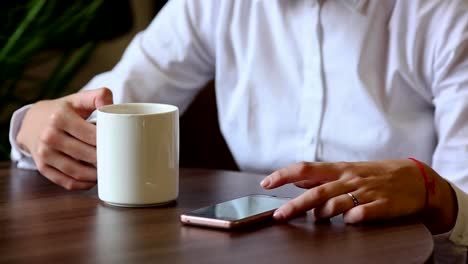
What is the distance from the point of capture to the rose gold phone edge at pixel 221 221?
2.78ft

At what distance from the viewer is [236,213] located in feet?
2.92

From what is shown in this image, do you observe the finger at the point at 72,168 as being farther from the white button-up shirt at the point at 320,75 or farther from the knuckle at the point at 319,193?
the knuckle at the point at 319,193

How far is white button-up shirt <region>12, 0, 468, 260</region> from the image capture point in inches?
47.5

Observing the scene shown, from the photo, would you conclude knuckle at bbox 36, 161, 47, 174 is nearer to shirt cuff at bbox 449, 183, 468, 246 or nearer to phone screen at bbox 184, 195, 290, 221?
phone screen at bbox 184, 195, 290, 221

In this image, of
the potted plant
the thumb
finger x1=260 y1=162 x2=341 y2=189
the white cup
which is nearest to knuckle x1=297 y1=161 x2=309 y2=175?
finger x1=260 y1=162 x2=341 y2=189

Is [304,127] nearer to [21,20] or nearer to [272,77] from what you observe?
[272,77]

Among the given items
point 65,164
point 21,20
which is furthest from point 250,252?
point 21,20

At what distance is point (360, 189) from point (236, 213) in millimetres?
152

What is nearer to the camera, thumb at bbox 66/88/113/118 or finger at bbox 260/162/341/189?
finger at bbox 260/162/341/189

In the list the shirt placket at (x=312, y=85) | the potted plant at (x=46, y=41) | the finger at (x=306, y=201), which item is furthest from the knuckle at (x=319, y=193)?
the potted plant at (x=46, y=41)

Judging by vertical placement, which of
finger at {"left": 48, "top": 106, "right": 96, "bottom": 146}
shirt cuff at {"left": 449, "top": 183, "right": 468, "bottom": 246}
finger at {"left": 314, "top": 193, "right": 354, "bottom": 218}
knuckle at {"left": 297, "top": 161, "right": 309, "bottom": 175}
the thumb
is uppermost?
the thumb

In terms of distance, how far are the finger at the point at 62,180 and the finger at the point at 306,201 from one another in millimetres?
303

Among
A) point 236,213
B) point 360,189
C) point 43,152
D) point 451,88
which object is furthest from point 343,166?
point 43,152

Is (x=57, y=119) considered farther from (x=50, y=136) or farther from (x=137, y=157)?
(x=137, y=157)
